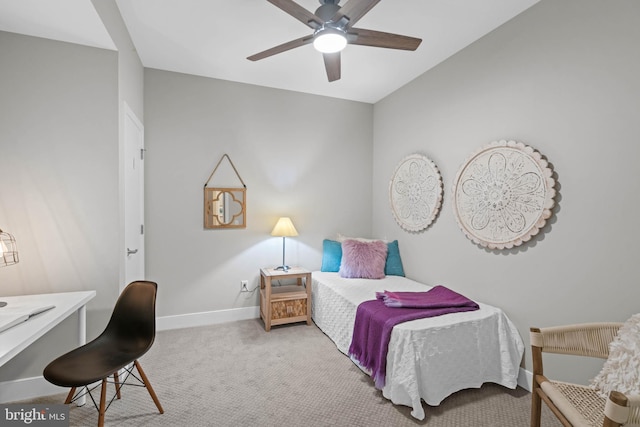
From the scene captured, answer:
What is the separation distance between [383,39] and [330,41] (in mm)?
354

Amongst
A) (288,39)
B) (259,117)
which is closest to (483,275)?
(288,39)

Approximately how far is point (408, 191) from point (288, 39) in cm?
191

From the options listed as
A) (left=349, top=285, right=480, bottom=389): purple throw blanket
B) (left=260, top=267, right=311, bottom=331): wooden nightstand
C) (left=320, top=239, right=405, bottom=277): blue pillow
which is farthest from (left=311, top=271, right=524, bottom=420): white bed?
(left=260, top=267, right=311, bottom=331): wooden nightstand

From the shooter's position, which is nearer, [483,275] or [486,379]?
[486,379]

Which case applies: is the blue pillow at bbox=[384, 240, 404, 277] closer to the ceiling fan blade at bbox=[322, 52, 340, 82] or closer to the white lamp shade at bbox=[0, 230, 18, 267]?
the ceiling fan blade at bbox=[322, 52, 340, 82]

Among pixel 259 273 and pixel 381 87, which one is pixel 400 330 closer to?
pixel 259 273

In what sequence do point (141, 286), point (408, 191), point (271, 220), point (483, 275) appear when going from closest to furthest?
1. point (141, 286)
2. point (483, 275)
3. point (408, 191)
4. point (271, 220)

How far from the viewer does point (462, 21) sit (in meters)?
2.30

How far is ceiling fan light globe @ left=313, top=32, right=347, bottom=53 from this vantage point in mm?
1871

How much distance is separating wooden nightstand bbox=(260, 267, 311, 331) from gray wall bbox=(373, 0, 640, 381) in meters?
1.47

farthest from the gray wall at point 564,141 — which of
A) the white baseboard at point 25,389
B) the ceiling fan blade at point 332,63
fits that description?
the white baseboard at point 25,389

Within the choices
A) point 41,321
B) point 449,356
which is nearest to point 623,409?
point 449,356

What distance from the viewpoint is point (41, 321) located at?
1.59 meters

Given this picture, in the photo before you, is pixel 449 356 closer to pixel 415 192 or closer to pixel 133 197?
pixel 415 192
